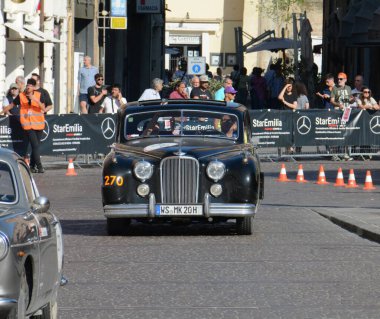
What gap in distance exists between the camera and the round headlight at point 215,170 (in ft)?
57.9

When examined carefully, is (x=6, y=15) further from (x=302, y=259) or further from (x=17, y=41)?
(x=302, y=259)

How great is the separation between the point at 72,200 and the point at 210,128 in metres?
5.15

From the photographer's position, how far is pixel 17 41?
132 feet

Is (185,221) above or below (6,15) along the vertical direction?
below

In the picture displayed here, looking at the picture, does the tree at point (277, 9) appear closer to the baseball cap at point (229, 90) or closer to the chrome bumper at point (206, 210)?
the baseball cap at point (229, 90)

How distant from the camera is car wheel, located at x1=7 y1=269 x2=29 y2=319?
8.87 metres

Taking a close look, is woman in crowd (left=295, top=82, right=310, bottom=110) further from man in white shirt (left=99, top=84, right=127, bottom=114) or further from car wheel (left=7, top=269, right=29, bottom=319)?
car wheel (left=7, top=269, right=29, bottom=319)

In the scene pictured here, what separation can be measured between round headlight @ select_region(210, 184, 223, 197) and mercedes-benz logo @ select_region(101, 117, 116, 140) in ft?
48.0

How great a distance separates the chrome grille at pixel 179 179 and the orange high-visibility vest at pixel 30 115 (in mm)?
12811

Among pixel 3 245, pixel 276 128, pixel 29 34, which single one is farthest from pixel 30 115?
pixel 3 245

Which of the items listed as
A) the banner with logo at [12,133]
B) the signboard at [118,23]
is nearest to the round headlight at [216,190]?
the banner with logo at [12,133]

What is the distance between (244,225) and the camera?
17984mm

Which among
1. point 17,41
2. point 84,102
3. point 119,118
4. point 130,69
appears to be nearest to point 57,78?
point 17,41

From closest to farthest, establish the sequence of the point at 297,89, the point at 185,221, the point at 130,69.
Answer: the point at 185,221
the point at 297,89
the point at 130,69
